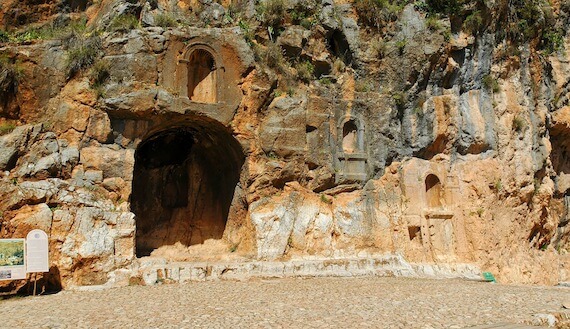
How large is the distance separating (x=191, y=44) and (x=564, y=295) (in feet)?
40.7

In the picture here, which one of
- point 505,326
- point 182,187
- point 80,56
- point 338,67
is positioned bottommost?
point 505,326

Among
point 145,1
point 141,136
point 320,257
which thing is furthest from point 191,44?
point 320,257

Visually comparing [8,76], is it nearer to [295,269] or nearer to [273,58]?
[273,58]

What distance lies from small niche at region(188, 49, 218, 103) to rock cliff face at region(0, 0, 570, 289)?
0.15 feet

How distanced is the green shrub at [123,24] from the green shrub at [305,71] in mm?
5430

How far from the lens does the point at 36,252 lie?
1298 centimetres

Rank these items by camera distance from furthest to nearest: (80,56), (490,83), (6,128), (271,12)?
(490,83) → (271,12) → (80,56) → (6,128)

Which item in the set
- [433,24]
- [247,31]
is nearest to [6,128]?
[247,31]

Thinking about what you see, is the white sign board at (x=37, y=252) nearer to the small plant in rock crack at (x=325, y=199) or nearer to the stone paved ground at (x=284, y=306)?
the stone paved ground at (x=284, y=306)

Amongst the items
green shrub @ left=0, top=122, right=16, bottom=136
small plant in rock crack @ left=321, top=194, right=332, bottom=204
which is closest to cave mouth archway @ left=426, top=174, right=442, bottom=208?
small plant in rock crack @ left=321, top=194, right=332, bottom=204

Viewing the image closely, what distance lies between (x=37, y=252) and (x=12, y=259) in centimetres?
54

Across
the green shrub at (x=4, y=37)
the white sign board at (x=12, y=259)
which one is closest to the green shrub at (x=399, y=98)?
the green shrub at (x=4, y=37)

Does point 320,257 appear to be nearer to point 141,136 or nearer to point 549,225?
point 141,136

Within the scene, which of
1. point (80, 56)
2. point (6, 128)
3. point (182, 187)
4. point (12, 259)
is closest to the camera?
point (12, 259)
